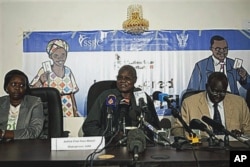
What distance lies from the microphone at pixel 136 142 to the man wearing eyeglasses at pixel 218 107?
1081mm

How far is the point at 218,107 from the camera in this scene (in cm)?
280

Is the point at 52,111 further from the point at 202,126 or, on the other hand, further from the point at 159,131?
the point at 202,126

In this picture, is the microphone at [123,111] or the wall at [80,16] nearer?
the microphone at [123,111]

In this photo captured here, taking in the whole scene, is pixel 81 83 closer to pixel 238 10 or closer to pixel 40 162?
pixel 238 10

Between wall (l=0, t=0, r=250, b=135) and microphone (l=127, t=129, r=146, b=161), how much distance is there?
217 cm

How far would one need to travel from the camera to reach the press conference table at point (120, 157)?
1562mm

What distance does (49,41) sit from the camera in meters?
3.80

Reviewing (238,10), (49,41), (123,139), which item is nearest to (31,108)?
(123,139)

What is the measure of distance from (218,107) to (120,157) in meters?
1.43

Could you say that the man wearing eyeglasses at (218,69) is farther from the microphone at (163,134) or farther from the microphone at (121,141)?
the microphone at (121,141)

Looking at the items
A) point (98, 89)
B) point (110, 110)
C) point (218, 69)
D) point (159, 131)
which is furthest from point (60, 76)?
point (159, 131)

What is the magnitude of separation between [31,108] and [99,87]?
2.18ft

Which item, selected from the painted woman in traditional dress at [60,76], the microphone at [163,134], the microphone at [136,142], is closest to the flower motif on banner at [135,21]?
the painted woman in traditional dress at [60,76]

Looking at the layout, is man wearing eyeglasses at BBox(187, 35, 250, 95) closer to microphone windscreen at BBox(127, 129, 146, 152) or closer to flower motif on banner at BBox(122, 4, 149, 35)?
flower motif on banner at BBox(122, 4, 149, 35)
